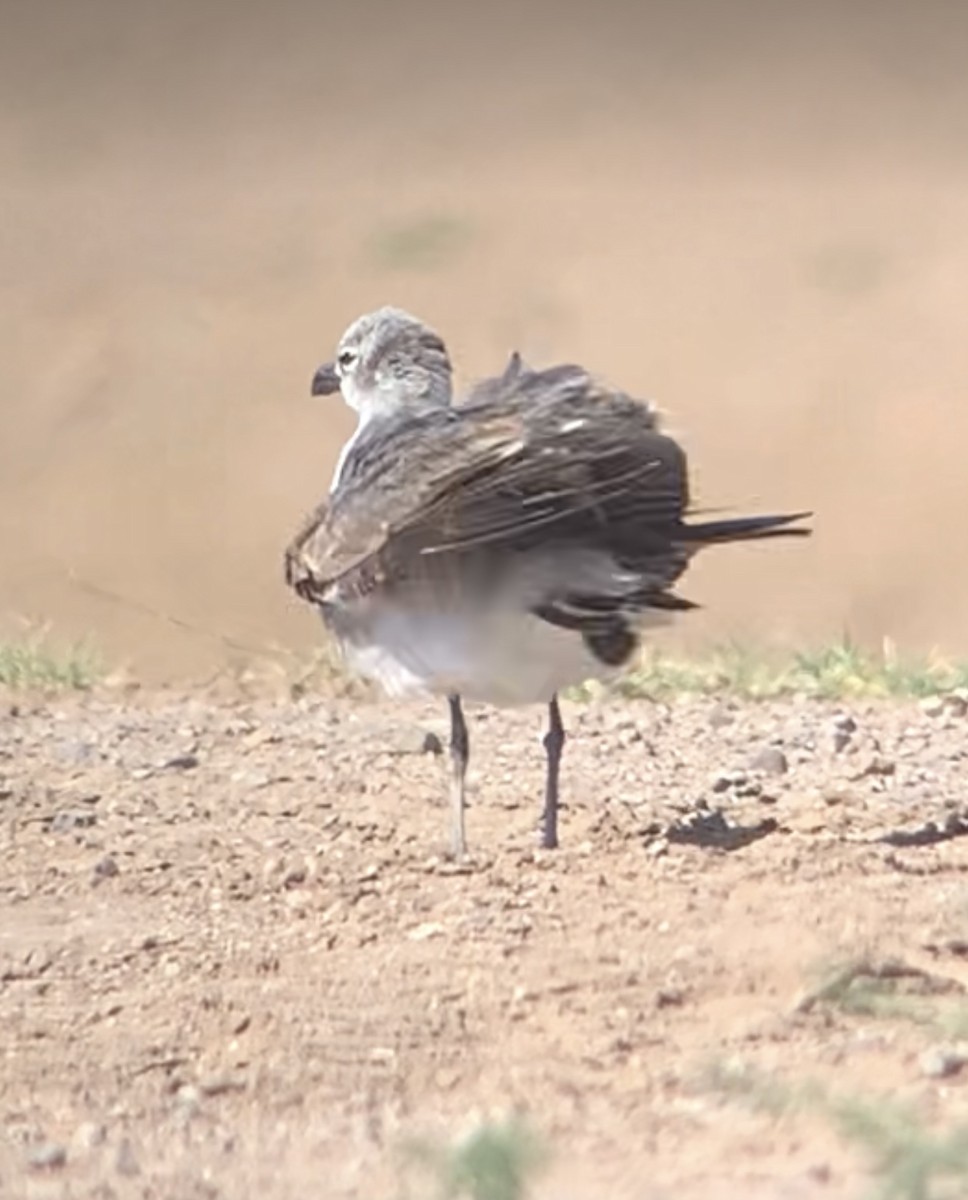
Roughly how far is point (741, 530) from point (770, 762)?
131 centimetres

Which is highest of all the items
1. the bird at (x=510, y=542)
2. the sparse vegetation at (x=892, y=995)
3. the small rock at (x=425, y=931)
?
the bird at (x=510, y=542)

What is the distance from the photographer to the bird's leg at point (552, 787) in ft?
20.4

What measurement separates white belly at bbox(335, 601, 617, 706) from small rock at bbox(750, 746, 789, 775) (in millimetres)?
1075

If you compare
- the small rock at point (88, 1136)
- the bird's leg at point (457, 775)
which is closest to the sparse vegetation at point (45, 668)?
the bird's leg at point (457, 775)

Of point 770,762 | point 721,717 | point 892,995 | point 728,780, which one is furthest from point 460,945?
point 721,717

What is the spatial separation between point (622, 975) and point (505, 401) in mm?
1252

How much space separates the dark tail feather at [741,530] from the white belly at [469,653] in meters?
0.30

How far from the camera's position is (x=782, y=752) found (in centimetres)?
718

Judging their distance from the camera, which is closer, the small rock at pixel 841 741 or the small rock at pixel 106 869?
the small rock at pixel 106 869

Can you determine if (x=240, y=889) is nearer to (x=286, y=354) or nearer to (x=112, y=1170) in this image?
(x=112, y=1170)

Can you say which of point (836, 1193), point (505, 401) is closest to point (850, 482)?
point (505, 401)

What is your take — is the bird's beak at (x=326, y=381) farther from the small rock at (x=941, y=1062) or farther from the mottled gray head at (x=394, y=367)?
the small rock at (x=941, y=1062)

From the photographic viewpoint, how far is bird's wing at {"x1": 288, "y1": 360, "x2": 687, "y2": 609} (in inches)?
220

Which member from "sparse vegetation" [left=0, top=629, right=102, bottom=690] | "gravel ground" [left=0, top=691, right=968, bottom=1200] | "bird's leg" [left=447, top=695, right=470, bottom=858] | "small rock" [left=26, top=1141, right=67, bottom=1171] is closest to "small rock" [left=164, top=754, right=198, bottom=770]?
"gravel ground" [left=0, top=691, right=968, bottom=1200]
